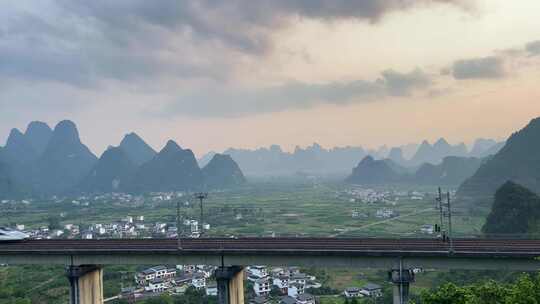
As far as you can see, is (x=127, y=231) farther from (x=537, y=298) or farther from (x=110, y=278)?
(x=537, y=298)

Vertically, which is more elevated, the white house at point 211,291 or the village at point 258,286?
the white house at point 211,291

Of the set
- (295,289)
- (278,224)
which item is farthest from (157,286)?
(278,224)

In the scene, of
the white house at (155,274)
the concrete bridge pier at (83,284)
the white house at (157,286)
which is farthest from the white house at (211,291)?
the concrete bridge pier at (83,284)

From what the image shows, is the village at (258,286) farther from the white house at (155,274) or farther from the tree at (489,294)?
the tree at (489,294)

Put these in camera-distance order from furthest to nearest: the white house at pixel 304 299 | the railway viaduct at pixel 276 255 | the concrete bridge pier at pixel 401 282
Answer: the white house at pixel 304 299 → the concrete bridge pier at pixel 401 282 → the railway viaduct at pixel 276 255

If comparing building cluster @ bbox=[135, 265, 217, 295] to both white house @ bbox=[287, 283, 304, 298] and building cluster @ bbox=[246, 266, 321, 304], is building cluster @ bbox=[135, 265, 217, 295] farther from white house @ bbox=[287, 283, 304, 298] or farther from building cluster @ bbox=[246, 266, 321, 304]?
white house @ bbox=[287, 283, 304, 298]

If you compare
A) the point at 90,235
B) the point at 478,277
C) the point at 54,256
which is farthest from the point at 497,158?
the point at 54,256

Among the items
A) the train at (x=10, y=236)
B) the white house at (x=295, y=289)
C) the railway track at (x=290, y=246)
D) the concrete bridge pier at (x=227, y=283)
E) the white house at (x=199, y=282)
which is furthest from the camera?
the white house at (x=199, y=282)
